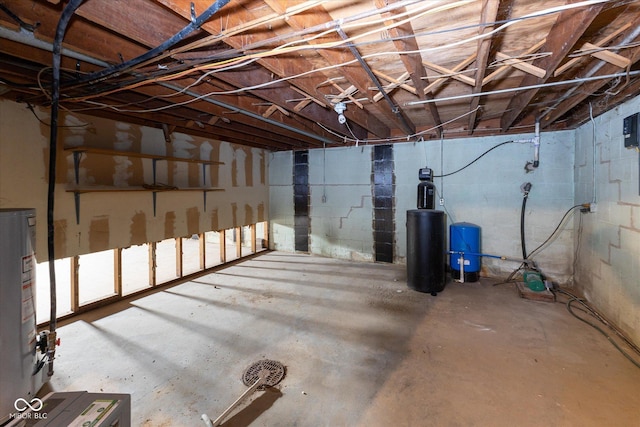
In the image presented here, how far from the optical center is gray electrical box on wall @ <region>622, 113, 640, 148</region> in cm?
226

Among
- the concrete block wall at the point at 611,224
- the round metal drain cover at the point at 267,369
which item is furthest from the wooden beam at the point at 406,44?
the round metal drain cover at the point at 267,369

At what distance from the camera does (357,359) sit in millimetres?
2258

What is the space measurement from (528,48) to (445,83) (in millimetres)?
706

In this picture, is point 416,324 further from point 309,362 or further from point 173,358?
point 173,358

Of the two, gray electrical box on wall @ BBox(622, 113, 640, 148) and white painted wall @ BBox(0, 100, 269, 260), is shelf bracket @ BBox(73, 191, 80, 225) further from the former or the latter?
gray electrical box on wall @ BBox(622, 113, 640, 148)

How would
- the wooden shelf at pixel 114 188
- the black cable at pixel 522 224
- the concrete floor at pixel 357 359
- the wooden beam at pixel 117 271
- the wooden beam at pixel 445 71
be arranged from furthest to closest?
the black cable at pixel 522 224 → the wooden beam at pixel 117 271 → the wooden shelf at pixel 114 188 → the wooden beam at pixel 445 71 → the concrete floor at pixel 357 359

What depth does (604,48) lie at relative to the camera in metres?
1.67

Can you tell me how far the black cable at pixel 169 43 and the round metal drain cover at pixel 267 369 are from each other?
2243 millimetres

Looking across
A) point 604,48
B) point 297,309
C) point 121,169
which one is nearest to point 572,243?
point 604,48

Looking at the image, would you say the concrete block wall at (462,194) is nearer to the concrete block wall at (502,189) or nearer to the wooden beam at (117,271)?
the concrete block wall at (502,189)

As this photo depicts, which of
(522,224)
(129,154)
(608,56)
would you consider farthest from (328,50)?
(522,224)

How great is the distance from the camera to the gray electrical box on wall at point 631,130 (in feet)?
7.43

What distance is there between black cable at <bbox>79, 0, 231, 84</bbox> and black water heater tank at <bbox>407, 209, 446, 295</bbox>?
324 cm

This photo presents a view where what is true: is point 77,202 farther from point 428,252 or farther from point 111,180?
point 428,252
